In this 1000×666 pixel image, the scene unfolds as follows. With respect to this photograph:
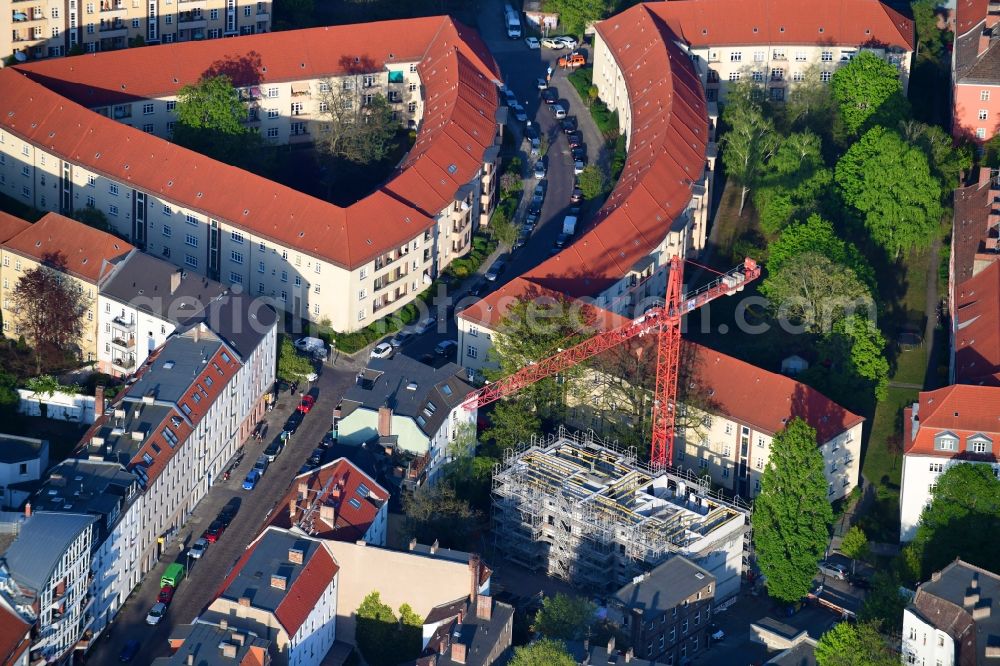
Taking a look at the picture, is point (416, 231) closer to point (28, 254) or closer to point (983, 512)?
point (28, 254)

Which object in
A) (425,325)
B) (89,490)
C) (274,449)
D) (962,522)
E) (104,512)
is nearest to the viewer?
(104,512)

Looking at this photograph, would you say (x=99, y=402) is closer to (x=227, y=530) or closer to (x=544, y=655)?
(x=227, y=530)

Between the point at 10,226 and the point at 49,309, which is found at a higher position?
the point at 10,226

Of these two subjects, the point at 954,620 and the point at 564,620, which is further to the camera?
the point at 564,620

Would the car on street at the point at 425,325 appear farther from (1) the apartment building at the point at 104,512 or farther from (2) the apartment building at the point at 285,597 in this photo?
(1) the apartment building at the point at 104,512

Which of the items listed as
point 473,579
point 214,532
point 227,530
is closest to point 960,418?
point 473,579

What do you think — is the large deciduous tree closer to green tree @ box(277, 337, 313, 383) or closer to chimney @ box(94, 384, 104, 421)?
chimney @ box(94, 384, 104, 421)

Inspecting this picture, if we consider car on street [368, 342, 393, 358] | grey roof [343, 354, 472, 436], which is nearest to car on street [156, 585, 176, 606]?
grey roof [343, 354, 472, 436]
